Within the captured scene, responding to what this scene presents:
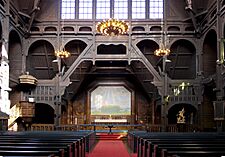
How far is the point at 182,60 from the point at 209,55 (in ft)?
9.24

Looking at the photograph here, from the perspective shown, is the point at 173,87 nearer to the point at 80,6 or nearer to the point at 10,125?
the point at 80,6

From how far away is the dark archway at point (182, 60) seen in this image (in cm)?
2754

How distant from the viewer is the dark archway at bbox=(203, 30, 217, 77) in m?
25.6

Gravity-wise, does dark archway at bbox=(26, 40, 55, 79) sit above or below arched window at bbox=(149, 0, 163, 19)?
below

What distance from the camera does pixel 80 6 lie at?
1074 inches

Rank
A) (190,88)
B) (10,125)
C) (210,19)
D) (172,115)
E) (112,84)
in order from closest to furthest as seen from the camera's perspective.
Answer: (10,125)
(210,19)
(190,88)
(172,115)
(112,84)

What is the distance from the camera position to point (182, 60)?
28.2 m

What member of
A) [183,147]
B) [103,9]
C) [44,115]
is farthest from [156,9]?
[183,147]

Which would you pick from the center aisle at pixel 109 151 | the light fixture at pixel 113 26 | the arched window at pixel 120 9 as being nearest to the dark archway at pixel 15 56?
the light fixture at pixel 113 26

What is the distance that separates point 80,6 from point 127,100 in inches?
418

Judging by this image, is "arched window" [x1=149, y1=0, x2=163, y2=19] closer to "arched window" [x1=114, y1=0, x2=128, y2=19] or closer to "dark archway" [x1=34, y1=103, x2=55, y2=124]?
"arched window" [x1=114, y1=0, x2=128, y2=19]

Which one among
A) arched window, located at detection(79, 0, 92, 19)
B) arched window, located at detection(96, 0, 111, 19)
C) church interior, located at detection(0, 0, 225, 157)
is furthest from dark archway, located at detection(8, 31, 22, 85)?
arched window, located at detection(96, 0, 111, 19)

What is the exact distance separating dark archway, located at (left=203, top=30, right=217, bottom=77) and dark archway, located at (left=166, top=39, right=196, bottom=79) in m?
1.25

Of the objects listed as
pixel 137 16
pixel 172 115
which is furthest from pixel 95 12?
pixel 172 115
